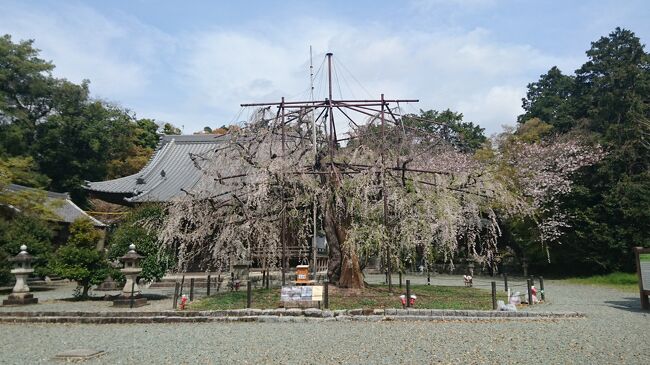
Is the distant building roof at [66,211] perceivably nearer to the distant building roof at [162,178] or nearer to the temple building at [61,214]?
the temple building at [61,214]

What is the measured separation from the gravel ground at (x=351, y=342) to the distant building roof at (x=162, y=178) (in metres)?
12.9

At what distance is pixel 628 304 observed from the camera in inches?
489

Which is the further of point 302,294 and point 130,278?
point 130,278

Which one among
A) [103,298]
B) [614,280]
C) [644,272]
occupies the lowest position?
[103,298]

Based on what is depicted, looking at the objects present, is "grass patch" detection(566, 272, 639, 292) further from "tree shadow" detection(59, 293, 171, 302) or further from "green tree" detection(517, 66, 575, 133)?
"green tree" detection(517, 66, 575, 133)

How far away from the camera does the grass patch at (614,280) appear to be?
1853 cm

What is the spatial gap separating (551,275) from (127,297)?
21001mm

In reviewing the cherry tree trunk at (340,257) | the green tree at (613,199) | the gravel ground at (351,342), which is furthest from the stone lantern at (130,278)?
the green tree at (613,199)

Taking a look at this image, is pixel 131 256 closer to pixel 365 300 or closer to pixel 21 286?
pixel 21 286

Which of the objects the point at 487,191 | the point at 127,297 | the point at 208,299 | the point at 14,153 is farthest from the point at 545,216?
the point at 14,153

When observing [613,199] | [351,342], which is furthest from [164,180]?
[613,199]

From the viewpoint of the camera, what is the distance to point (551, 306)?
39.1 feet

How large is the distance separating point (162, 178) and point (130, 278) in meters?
13.0

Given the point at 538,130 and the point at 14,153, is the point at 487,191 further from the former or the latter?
the point at 14,153
